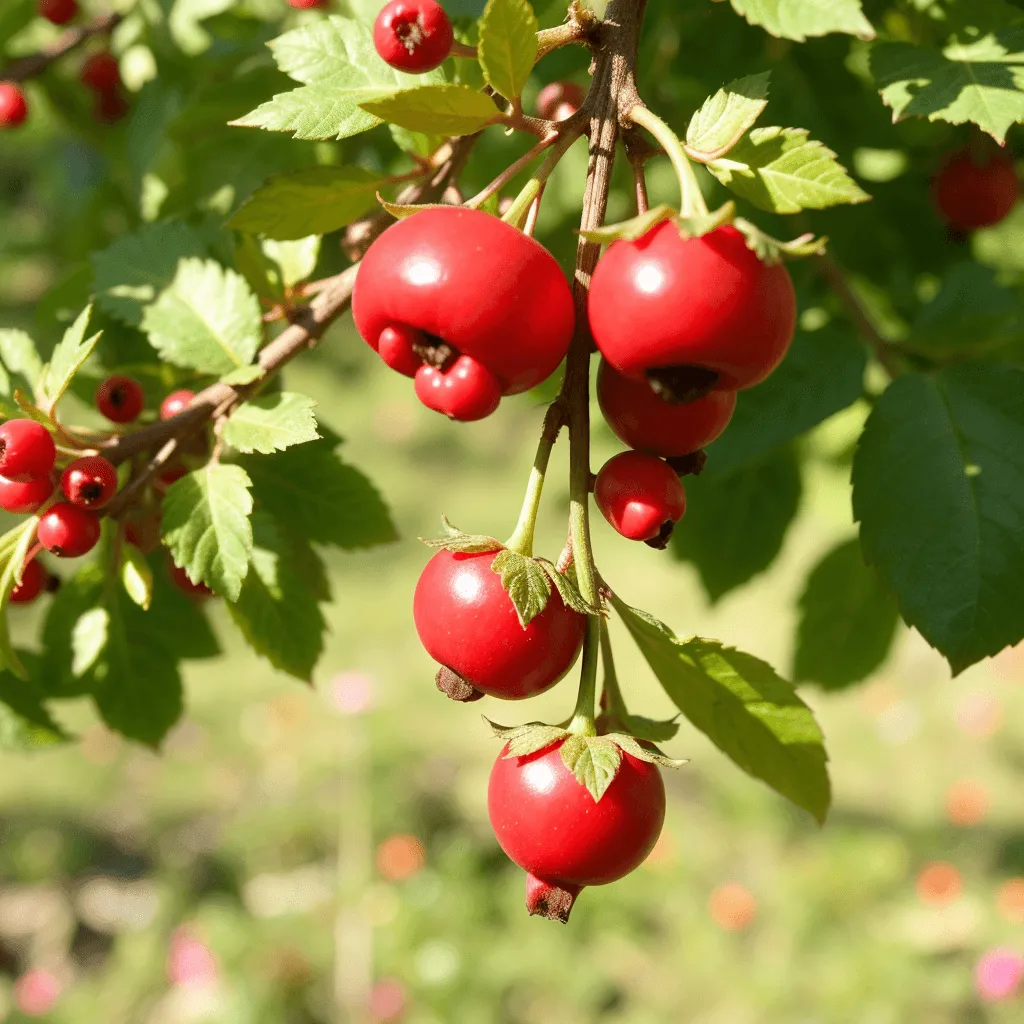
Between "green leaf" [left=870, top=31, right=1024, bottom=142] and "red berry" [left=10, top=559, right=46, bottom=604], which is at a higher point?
"green leaf" [left=870, top=31, right=1024, bottom=142]

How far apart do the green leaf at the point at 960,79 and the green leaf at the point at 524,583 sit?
0.52 metres

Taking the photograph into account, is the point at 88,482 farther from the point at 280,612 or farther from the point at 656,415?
the point at 656,415

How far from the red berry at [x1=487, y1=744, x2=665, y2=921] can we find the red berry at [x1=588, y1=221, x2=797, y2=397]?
30 centimetres

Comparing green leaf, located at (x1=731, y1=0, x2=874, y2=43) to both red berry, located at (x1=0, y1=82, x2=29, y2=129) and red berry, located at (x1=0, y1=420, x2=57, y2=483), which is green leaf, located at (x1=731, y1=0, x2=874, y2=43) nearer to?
red berry, located at (x1=0, y1=420, x2=57, y2=483)

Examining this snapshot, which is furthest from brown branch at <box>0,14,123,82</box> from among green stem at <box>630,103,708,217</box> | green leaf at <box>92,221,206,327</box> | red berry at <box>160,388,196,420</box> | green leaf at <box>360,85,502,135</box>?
green stem at <box>630,103,708,217</box>

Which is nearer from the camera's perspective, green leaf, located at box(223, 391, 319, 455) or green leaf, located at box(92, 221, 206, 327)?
green leaf, located at box(223, 391, 319, 455)

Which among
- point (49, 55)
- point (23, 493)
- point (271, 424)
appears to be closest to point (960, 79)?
point (271, 424)

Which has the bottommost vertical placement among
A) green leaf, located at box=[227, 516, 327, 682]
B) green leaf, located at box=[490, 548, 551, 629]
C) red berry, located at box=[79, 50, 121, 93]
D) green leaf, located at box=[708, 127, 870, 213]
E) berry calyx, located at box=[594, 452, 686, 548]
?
green leaf, located at box=[227, 516, 327, 682]

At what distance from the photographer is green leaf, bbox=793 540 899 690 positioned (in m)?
1.57

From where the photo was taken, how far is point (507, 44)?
2.57 feet

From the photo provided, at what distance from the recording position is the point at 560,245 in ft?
4.67

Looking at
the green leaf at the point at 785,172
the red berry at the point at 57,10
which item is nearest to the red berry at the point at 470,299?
the green leaf at the point at 785,172

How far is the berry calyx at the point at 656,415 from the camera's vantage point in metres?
0.76

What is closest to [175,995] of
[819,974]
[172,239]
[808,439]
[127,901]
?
[127,901]
